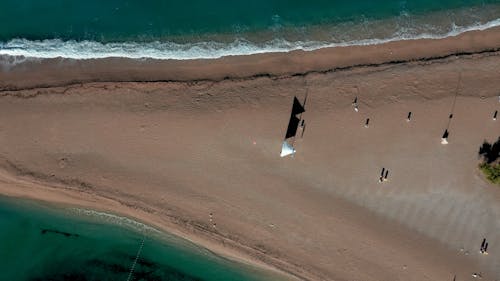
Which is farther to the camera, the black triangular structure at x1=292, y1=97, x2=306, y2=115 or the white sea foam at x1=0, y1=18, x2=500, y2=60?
the white sea foam at x1=0, y1=18, x2=500, y2=60

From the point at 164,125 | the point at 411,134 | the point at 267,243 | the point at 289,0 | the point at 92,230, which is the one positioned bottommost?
the point at 92,230

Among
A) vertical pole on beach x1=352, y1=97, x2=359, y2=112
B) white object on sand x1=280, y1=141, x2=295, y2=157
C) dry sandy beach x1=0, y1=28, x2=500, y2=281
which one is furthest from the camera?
vertical pole on beach x1=352, y1=97, x2=359, y2=112

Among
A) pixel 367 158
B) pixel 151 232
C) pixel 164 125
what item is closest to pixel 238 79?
pixel 164 125

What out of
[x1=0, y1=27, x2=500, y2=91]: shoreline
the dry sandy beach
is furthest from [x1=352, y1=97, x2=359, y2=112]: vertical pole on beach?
[x1=0, y1=27, x2=500, y2=91]: shoreline

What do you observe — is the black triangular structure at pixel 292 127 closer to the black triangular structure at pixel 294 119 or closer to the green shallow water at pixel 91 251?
the black triangular structure at pixel 294 119

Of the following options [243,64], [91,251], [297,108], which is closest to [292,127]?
[297,108]

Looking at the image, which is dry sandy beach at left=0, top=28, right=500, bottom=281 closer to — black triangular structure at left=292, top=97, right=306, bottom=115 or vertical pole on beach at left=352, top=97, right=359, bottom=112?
vertical pole on beach at left=352, top=97, right=359, bottom=112

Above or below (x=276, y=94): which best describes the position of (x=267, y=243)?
below

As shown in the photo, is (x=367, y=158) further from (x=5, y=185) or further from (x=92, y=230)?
(x=5, y=185)
